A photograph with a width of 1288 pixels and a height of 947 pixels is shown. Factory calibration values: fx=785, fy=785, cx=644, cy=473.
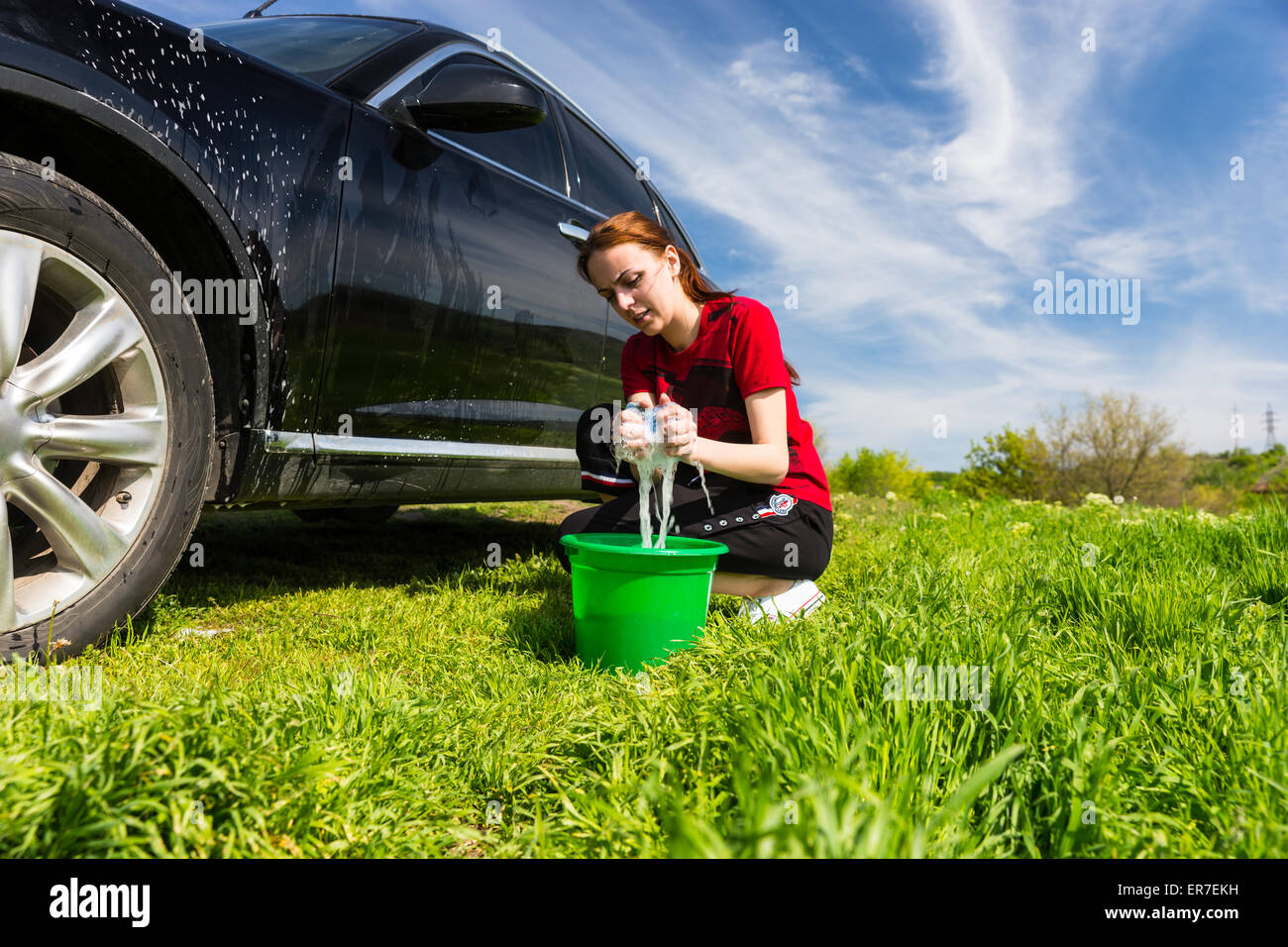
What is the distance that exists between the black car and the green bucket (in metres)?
0.86

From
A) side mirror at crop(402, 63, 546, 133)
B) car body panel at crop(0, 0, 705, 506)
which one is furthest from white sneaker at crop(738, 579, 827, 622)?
side mirror at crop(402, 63, 546, 133)

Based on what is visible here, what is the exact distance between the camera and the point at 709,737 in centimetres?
136

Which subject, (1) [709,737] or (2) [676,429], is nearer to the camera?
(1) [709,737]

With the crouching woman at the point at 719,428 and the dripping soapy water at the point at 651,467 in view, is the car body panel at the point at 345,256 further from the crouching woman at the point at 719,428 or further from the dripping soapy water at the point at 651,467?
the dripping soapy water at the point at 651,467

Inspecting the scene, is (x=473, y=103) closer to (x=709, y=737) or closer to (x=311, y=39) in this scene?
(x=311, y=39)

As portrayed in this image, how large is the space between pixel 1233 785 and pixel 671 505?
5.16 ft

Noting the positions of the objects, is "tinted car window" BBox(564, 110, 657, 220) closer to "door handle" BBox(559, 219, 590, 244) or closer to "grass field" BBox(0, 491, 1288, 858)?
"door handle" BBox(559, 219, 590, 244)

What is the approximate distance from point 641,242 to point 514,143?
3.41 ft

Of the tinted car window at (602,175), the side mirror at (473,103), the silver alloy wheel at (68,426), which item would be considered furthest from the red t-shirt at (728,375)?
the silver alloy wheel at (68,426)

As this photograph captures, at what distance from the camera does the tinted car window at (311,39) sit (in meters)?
2.41

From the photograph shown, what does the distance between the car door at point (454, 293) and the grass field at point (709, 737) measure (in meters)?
0.73

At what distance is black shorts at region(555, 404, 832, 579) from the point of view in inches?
92.4

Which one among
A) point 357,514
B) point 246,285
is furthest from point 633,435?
point 357,514
